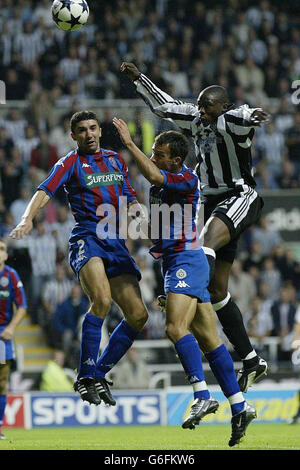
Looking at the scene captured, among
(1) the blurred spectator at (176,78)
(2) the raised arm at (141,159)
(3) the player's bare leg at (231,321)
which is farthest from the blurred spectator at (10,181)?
(2) the raised arm at (141,159)

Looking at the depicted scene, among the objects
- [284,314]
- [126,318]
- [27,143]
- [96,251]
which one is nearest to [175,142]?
[96,251]

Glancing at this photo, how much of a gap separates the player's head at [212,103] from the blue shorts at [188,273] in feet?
4.12

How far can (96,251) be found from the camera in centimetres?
859

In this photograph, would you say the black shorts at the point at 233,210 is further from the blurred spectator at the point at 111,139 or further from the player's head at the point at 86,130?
the player's head at the point at 86,130

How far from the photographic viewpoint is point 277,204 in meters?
17.8

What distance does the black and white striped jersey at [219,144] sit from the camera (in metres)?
8.88

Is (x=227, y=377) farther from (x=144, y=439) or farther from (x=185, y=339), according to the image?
(x=144, y=439)

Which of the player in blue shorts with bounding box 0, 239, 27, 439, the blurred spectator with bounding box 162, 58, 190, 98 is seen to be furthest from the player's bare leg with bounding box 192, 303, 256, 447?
the blurred spectator with bounding box 162, 58, 190, 98

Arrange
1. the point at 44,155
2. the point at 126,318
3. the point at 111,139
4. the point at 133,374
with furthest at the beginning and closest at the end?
the point at 44,155
the point at 133,374
the point at 111,139
the point at 126,318

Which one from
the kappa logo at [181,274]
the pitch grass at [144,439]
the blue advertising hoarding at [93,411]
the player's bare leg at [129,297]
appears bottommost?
the blue advertising hoarding at [93,411]

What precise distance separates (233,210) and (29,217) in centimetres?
197

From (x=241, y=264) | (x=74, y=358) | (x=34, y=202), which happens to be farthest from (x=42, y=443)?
(x=241, y=264)

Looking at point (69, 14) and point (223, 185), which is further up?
point (69, 14)

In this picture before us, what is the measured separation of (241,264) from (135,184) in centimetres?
242
